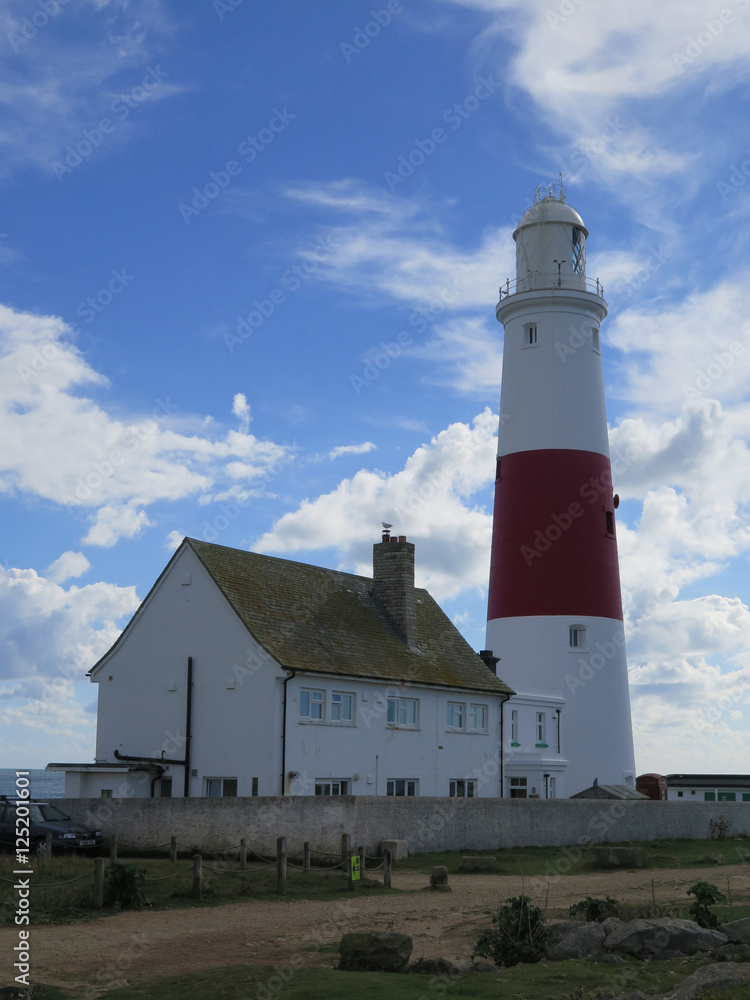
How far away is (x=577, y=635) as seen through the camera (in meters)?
40.2

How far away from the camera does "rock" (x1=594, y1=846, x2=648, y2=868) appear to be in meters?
27.3

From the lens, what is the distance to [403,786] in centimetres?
3403

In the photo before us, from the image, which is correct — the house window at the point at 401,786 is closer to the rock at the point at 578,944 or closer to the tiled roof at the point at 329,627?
the tiled roof at the point at 329,627

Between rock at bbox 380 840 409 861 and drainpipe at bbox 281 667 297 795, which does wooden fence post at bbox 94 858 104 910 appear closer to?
rock at bbox 380 840 409 861

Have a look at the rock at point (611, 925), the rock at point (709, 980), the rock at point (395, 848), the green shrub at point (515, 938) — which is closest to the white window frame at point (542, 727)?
the rock at point (395, 848)

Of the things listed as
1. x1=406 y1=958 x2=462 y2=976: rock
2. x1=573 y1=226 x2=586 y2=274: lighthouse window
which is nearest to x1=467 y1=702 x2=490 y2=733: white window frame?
x1=573 y1=226 x2=586 y2=274: lighthouse window

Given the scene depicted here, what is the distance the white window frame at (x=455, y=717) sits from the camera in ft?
118

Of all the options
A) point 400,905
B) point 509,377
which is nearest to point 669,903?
point 400,905

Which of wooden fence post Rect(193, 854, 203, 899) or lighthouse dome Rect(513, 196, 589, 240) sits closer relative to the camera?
wooden fence post Rect(193, 854, 203, 899)

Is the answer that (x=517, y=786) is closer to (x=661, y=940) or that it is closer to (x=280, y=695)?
(x=280, y=695)

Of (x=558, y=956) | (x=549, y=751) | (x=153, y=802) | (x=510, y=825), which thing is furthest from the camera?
(x=549, y=751)

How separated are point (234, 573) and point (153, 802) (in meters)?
8.81

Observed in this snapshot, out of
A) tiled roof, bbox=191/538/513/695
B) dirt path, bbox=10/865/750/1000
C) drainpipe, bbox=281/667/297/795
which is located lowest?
dirt path, bbox=10/865/750/1000

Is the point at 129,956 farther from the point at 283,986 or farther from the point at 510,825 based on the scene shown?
the point at 510,825
